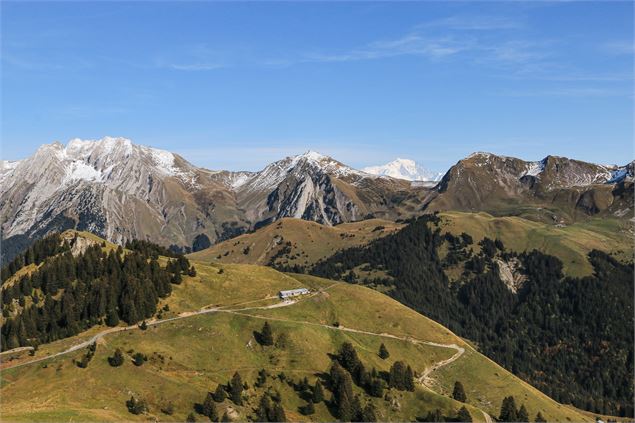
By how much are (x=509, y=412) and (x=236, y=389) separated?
276 ft

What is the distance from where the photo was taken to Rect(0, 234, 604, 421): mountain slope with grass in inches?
5236

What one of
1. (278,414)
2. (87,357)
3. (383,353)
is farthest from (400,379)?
(87,357)

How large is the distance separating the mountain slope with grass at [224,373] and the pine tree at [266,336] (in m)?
0.66

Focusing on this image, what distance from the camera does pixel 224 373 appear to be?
157m

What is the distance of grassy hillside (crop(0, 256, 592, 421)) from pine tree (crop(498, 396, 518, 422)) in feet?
15.2

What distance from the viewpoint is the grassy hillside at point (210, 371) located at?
131 meters

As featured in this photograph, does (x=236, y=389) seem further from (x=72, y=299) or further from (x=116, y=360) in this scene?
(x=72, y=299)

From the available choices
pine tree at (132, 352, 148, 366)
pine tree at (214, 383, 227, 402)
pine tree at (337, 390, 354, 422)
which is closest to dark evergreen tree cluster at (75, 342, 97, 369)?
pine tree at (132, 352, 148, 366)

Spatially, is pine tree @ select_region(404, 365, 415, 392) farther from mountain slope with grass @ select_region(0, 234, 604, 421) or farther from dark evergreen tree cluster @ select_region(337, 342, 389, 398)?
dark evergreen tree cluster @ select_region(337, 342, 389, 398)

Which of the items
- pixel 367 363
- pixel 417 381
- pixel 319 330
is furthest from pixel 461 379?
pixel 319 330

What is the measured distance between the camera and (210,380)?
497 ft

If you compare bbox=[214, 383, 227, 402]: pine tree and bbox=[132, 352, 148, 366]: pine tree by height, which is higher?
bbox=[132, 352, 148, 366]: pine tree

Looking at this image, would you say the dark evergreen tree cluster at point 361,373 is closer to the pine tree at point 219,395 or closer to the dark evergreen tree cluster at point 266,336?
the dark evergreen tree cluster at point 266,336

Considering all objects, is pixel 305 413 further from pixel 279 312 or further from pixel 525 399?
pixel 525 399
